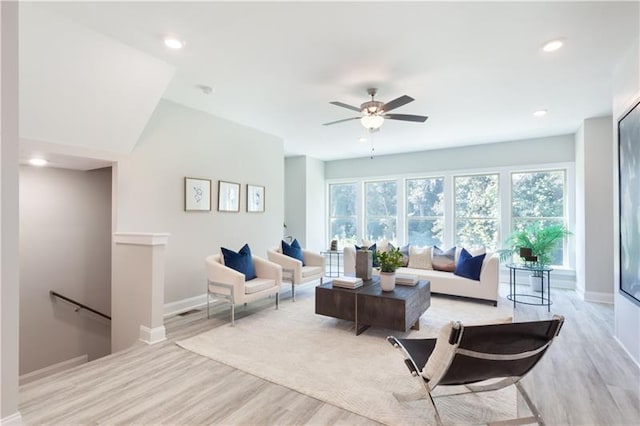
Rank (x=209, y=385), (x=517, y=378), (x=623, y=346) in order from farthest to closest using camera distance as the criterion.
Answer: (x=623, y=346) < (x=209, y=385) < (x=517, y=378)

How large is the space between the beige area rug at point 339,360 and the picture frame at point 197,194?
178 centimetres

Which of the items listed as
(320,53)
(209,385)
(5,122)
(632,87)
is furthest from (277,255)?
(632,87)

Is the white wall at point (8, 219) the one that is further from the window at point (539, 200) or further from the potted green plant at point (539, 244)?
the window at point (539, 200)

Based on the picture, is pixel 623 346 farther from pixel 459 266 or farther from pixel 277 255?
pixel 277 255

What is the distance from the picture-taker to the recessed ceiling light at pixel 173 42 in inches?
108

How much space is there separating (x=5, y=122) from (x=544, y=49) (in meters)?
4.14

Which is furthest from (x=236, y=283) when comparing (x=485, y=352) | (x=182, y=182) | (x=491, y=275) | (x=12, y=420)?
(x=491, y=275)

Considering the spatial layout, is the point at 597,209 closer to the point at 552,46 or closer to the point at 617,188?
the point at 617,188

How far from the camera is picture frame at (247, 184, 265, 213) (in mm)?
5586

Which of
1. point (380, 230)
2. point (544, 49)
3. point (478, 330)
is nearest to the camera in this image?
point (478, 330)

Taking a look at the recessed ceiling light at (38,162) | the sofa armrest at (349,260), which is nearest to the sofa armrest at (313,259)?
the sofa armrest at (349,260)

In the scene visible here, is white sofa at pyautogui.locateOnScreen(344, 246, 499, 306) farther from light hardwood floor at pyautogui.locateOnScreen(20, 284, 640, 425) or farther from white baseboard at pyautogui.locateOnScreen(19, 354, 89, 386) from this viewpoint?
white baseboard at pyautogui.locateOnScreen(19, 354, 89, 386)

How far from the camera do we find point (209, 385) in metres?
2.50

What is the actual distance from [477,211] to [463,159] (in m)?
1.15
